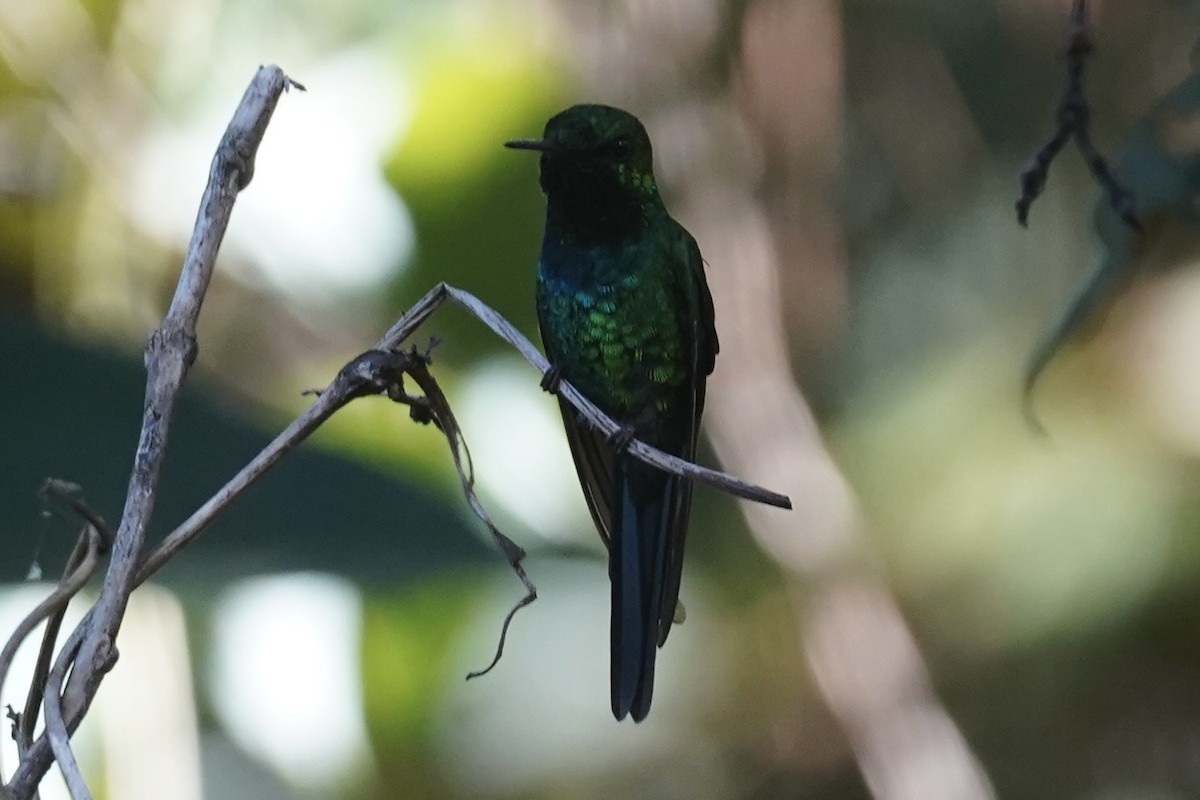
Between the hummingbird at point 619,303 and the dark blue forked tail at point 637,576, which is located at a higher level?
the hummingbird at point 619,303

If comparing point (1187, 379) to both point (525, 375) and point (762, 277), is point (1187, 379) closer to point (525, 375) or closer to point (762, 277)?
point (762, 277)

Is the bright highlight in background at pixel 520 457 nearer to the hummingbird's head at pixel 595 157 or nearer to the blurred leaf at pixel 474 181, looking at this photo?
the blurred leaf at pixel 474 181

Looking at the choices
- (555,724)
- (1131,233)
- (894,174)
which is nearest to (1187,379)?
(1131,233)

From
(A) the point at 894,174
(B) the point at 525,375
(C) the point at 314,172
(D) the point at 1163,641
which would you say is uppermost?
(C) the point at 314,172

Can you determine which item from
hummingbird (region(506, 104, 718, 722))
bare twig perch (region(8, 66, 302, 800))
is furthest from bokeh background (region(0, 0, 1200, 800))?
bare twig perch (region(8, 66, 302, 800))

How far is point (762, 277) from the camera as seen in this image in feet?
4.60

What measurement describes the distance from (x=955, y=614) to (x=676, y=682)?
353mm

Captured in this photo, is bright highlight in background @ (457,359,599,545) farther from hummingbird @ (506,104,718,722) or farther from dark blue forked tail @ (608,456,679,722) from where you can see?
dark blue forked tail @ (608,456,679,722)

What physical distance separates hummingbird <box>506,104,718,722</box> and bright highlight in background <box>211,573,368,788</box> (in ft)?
1.89

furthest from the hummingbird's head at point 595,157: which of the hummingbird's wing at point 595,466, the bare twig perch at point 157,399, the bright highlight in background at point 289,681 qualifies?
the bright highlight in background at point 289,681

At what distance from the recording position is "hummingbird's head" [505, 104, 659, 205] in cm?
83

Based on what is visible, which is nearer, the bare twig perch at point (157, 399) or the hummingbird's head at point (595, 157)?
the bare twig perch at point (157, 399)

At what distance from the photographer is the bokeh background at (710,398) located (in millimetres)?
1307

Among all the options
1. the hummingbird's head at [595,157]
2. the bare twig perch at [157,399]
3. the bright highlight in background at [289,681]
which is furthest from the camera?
the bright highlight in background at [289,681]
